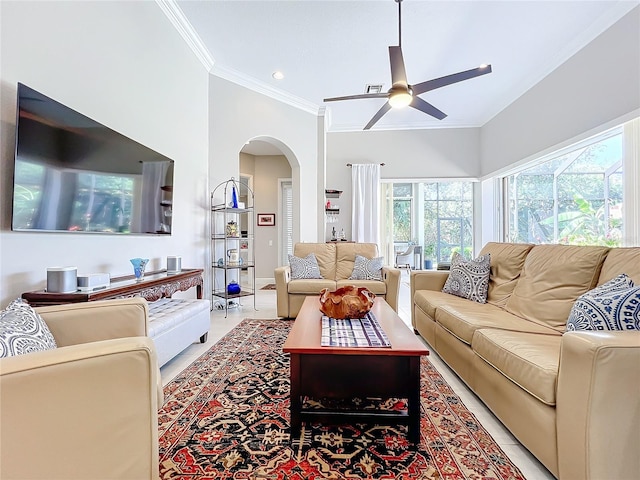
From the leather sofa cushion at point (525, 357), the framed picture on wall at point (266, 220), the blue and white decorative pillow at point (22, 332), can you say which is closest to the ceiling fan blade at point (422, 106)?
the leather sofa cushion at point (525, 357)

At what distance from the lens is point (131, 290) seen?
2.20 meters

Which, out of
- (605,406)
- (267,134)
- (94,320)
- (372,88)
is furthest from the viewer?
(267,134)

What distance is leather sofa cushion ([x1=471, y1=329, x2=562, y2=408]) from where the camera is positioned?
1.32 metres

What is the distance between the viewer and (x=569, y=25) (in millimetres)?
3207

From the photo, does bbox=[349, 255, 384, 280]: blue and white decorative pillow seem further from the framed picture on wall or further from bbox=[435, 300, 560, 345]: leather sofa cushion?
the framed picture on wall

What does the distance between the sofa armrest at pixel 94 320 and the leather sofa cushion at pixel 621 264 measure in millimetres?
2631

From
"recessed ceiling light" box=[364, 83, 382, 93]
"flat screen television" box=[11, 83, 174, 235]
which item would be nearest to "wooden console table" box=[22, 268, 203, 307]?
"flat screen television" box=[11, 83, 174, 235]

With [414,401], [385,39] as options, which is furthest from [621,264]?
[385,39]

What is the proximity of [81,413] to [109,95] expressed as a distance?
241 centimetres

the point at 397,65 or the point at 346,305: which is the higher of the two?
the point at 397,65

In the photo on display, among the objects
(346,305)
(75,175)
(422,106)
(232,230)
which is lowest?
(346,305)

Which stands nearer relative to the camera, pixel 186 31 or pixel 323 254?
pixel 186 31

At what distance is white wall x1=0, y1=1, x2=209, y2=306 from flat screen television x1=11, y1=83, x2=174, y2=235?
0.30ft

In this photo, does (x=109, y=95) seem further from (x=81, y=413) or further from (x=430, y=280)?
(x=430, y=280)
